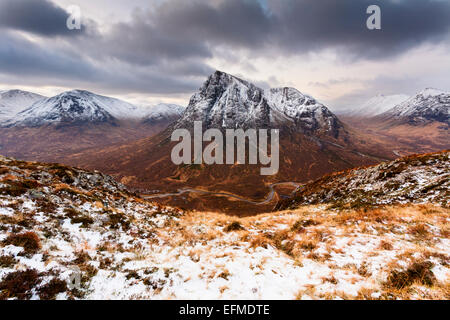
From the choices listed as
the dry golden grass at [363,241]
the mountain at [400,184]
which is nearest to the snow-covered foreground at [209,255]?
the dry golden grass at [363,241]

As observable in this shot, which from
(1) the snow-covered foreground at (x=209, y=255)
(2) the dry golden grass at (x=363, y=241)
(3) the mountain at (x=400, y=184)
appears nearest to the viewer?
(2) the dry golden grass at (x=363, y=241)

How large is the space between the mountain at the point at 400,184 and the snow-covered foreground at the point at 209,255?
4.65 m

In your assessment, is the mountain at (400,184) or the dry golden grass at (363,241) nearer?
the dry golden grass at (363,241)

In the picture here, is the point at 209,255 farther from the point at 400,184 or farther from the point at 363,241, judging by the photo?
the point at 400,184

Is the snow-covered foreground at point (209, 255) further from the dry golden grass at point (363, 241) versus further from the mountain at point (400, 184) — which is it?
the mountain at point (400, 184)

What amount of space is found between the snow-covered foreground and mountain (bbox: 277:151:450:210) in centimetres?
465

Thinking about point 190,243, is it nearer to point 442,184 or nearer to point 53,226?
Answer: point 53,226

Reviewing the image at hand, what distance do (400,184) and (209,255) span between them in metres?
23.8

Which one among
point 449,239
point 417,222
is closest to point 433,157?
point 417,222

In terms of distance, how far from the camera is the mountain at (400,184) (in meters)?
16.8

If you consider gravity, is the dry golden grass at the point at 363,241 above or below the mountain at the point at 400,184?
below

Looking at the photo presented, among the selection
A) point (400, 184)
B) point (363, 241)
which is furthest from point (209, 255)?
point (400, 184)

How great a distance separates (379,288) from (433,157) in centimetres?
2903

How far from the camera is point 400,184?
2041cm
